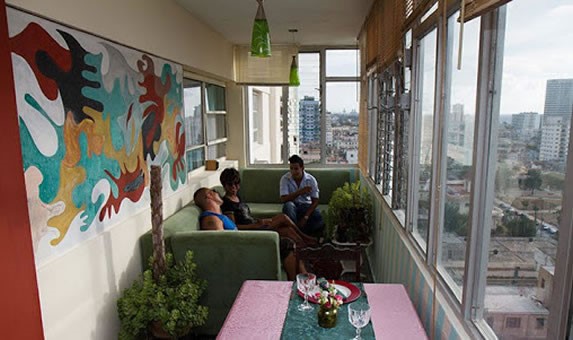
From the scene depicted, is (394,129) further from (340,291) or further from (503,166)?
(503,166)

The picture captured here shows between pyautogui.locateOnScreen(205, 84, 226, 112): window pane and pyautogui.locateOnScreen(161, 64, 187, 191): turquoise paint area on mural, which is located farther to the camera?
pyautogui.locateOnScreen(205, 84, 226, 112): window pane

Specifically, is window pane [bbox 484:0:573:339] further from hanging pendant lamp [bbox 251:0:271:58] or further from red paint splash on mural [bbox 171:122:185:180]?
red paint splash on mural [bbox 171:122:185:180]

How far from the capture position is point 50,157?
5.87ft

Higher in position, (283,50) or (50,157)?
(283,50)

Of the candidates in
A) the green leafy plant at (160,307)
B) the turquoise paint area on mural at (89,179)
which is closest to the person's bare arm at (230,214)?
the green leafy plant at (160,307)

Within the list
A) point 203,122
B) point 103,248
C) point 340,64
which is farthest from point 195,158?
point 340,64

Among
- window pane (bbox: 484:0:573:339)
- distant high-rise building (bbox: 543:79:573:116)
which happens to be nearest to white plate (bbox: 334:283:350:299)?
window pane (bbox: 484:0:573:339)

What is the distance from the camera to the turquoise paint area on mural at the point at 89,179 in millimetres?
2033

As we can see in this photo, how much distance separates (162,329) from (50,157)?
123 cm

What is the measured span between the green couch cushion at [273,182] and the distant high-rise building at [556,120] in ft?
13.8

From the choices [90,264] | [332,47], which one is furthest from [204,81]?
[90,264]

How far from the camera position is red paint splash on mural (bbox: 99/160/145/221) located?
2301mm

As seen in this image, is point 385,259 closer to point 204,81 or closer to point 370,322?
point 370,322

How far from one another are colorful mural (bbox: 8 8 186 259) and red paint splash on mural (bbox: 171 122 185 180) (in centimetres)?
38
